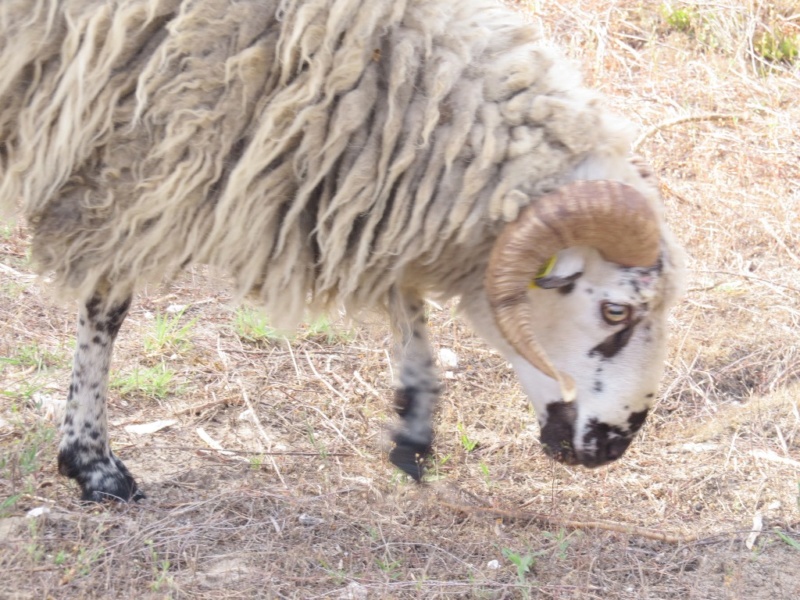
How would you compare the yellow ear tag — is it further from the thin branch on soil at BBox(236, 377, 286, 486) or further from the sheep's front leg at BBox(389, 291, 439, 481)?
the thin branch on soil at BBox(236, 377, 286, 486)

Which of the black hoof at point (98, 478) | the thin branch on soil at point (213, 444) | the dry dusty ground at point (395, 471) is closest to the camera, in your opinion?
the dry dusty ground at point (395, 471)

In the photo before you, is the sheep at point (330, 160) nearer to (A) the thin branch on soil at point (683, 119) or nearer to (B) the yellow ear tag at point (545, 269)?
(B) the yellow ear tag at point (545, 269)

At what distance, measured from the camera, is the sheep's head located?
129 inches

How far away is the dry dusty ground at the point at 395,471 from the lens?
3.69m

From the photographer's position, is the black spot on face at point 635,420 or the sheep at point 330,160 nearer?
the sheep at point 330,160

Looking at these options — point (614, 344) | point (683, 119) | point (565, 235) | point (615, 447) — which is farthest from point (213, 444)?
point (683, 119)

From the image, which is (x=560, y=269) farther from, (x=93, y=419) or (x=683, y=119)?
(x=683, y=119)

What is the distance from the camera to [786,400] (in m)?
5.05

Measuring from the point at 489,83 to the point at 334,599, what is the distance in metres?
1.79

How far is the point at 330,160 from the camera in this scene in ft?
10.8

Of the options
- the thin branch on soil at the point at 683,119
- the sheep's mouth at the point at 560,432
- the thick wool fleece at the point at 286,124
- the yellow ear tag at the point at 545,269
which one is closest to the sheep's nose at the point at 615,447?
the sheep's mouth at the point at 560,432

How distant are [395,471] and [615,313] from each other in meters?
1.38

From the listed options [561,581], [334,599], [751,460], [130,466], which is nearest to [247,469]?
[130,466]

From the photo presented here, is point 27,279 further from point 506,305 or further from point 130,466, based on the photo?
point 506,305
